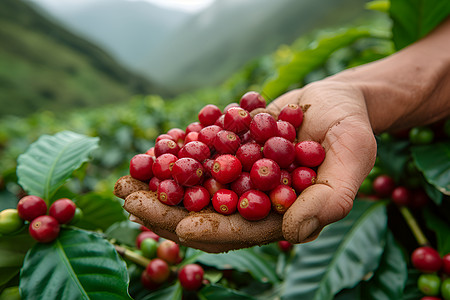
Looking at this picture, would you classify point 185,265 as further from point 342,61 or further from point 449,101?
point 342,61

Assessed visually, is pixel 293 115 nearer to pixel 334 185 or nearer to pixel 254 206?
pixel 334 185

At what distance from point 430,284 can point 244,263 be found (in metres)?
0.86

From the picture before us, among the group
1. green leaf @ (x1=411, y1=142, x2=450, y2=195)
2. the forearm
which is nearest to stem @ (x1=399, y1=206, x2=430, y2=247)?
green leaf @ (x1=411, y1=142, x2=450, y2=195)

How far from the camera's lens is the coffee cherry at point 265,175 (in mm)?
1134

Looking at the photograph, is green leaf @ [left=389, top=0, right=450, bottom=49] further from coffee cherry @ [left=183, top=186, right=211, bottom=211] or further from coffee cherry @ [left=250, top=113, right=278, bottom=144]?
coffee cherry @ [left=183, top=186, right=211, bottom=211]

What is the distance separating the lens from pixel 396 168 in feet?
5.55

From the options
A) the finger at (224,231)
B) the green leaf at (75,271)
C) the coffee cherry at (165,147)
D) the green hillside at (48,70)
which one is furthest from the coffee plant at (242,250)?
the green hillside at (48,70)

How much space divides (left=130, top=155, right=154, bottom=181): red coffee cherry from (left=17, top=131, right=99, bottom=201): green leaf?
10.8 inches

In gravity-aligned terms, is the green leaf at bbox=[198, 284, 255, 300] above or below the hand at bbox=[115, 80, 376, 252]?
below

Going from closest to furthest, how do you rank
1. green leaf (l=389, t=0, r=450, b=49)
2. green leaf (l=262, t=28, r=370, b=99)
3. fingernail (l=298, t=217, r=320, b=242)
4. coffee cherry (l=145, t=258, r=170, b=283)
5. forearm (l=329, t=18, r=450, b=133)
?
1. fingernail (l=298, t=217, r=320, b=242)
2. coffee cherry (l=145, t=258, r=170, b=283)
3. forearm (l=329, t=18, r=450, b=133)
4. green leaf (l=389, t=0, r=450, b=49)
5. green leaf (l=262, t=28, r=370, b=99)

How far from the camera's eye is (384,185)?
1753 mm

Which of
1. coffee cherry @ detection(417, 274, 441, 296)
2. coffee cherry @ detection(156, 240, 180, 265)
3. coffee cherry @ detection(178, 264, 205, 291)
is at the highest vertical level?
coffee cherry @ detection(156, 240, 180, 265)

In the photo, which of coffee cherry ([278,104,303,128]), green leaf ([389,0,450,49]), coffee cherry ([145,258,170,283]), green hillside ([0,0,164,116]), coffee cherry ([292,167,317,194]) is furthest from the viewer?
green hillside ([0,0,164,116])

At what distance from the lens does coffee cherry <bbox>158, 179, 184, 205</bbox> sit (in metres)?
1.16
